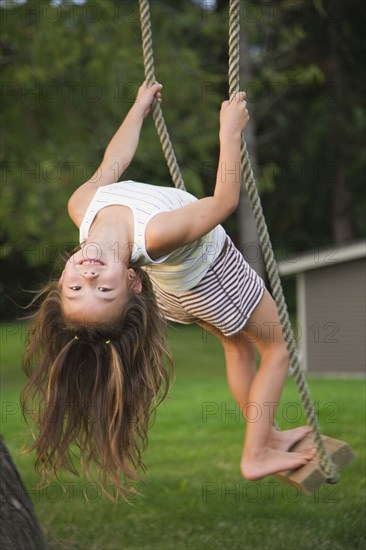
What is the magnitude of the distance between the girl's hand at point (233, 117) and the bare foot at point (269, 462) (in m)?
1.09

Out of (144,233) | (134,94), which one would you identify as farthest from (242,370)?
(134,94)

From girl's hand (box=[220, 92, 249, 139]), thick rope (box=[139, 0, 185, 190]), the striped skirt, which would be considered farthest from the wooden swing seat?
girl's hand (box=[220, 92, 249, 139])

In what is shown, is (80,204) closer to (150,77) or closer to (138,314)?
(138,314)

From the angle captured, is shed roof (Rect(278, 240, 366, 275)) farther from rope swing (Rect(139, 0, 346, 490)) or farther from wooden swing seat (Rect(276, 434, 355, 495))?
rope swing (Rect(139, 0, 346, 490))

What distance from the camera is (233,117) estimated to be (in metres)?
2.94

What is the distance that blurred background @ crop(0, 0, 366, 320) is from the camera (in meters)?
9.09

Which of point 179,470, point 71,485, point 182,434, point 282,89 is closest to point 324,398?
point 182,434

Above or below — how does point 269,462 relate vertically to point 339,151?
below

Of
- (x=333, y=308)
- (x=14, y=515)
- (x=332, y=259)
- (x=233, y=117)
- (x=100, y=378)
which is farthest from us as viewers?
(x=333, y=308)

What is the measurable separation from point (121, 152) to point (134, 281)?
0.57m

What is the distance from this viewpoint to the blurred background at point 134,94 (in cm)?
909

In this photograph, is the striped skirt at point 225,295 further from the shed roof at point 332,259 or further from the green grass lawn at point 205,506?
the shed roof at point 332,259

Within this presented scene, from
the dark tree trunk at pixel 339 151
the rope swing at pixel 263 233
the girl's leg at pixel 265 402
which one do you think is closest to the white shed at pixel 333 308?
the dark tree trunk at pixel 339 151

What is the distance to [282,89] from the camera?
60.0 ft
